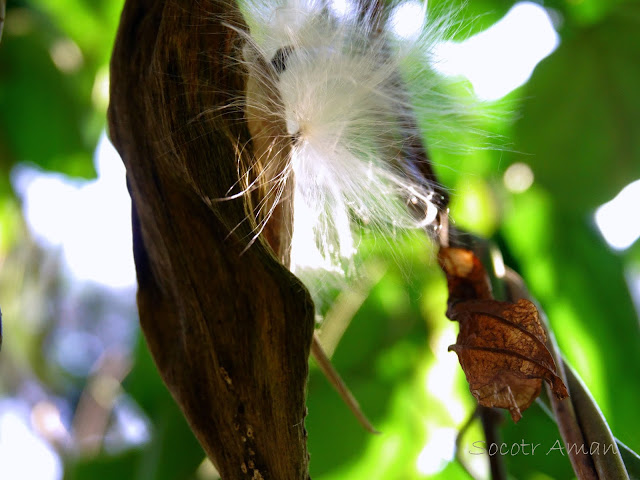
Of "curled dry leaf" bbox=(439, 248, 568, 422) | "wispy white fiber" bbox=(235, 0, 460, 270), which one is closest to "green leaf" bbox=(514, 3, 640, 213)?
"wispy white fiber" bbox=(235, 0, 460, 270)

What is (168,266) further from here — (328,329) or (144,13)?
(328,329)

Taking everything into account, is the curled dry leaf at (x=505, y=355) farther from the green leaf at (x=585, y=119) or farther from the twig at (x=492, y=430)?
the green leaf at (x=585, y=119)

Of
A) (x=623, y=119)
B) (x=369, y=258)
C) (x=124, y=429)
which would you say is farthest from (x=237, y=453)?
(x=124, y=429)

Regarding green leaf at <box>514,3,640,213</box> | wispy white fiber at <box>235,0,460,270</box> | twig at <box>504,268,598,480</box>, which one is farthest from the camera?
green leaf at <box>514,3,640,213</box>

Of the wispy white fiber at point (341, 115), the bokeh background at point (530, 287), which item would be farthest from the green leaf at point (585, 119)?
the wispy white fiber at point (341, 115)

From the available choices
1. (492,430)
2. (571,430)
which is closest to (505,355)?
(571,430)

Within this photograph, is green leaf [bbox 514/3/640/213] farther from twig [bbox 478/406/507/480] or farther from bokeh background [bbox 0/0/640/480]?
twig [bbox 478/406/507/480]

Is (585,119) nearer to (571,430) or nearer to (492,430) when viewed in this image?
(492,430)

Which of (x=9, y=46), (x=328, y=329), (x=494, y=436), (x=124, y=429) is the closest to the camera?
(x=494, y=436)
